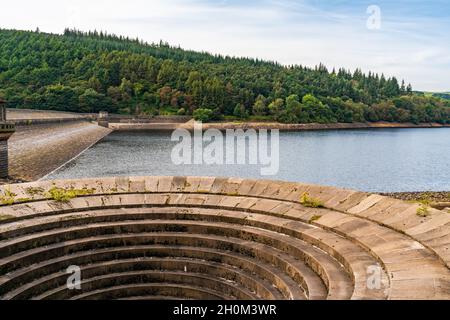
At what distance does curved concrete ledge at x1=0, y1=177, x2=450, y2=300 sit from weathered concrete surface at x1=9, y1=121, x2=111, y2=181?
126 ft

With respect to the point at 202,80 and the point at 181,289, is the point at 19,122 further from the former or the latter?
the point at 202,80

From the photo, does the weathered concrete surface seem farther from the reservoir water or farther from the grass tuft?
the grass tuft

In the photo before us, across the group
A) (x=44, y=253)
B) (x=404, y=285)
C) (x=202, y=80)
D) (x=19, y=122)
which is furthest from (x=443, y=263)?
(x=202, y=80)

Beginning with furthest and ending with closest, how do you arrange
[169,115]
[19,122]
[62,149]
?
1. [169,115]
2. [62,149]
3. [19,122]

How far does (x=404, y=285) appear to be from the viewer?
33.1ft

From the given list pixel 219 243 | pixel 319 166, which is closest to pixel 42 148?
pixel 319 166

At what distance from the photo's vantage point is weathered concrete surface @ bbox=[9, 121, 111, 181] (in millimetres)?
55438

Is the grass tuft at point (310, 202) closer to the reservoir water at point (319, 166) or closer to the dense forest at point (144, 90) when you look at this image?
the reservoir water at point (319, 166)

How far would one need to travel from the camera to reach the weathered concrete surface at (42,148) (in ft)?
182

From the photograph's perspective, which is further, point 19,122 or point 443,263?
point 19,122

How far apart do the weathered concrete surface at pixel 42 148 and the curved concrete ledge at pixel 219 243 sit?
126ft

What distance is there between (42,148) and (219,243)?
59.9 metres

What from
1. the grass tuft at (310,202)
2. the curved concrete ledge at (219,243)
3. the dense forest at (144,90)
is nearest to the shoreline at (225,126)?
the dense forest at (144,90)
